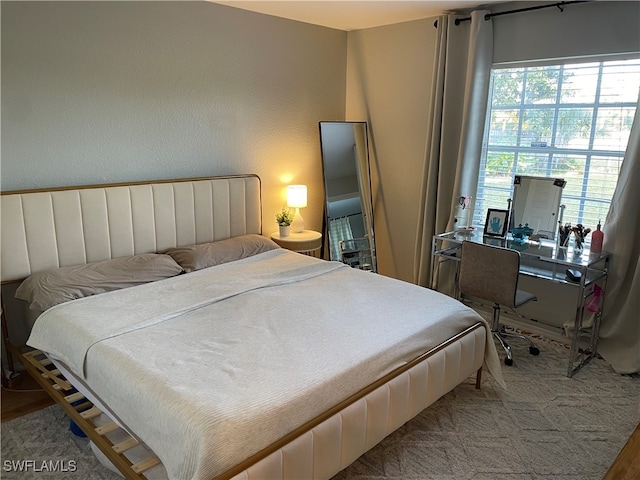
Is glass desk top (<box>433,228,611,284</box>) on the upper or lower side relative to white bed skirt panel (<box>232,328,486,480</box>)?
upper

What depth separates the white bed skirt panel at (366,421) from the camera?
1756 millimetres

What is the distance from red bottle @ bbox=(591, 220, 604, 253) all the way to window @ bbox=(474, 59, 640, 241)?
0.28 meters

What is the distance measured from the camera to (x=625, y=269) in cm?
317

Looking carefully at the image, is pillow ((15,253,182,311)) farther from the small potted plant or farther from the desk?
the desk

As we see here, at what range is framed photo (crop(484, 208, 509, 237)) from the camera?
3639mm

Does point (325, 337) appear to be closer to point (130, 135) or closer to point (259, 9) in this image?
point (130, 135)

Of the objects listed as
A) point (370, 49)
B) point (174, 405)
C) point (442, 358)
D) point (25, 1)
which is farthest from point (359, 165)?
point (174, 405)

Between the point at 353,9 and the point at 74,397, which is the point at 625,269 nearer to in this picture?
the point at 353,9

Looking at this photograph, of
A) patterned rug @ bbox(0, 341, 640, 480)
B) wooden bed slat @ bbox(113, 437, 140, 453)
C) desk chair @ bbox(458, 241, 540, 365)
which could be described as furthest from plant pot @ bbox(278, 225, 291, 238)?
wooden bed slat @ bbox(113, 437, 140, 453)

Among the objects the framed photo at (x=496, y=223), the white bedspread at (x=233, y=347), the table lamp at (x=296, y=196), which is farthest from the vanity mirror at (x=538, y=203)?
the table lamp at (x=296, y=196)

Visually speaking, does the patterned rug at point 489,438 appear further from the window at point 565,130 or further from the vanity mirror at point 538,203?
the window at point 565,130

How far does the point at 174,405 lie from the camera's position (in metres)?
1.73

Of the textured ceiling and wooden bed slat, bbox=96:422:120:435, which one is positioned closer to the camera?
wooden bed slat, bbox=96:422:120:435

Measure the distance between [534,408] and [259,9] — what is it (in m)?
3.41
